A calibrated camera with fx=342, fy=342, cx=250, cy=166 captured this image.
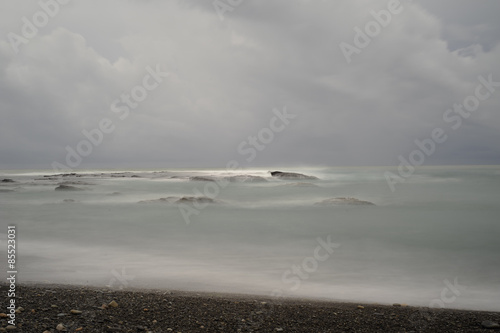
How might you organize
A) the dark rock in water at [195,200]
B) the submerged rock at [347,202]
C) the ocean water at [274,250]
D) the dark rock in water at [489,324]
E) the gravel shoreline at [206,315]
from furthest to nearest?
the submerged rock at [347,202] < the dark rock in water at [195,200] < the ocean water at [274,250] < the dark rock in water at [489,324] < the gravel shoreline at [206,315]

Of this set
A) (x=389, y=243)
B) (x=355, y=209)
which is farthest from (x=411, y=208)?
(x=389, y=243)

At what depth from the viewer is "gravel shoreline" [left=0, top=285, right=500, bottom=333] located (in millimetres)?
5309

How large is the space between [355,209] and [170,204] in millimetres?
14128

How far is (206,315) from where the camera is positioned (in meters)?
5.88

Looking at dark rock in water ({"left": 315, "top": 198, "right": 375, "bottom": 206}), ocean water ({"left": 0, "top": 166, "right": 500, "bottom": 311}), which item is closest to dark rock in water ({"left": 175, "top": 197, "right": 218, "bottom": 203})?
ocean water ({"left": 0, "top": 166, "right": 500, "bottom": 311})

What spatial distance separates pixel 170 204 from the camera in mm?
26922

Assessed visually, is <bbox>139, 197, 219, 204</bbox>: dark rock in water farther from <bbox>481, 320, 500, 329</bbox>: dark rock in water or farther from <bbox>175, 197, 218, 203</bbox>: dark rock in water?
<bbox>481, 320, 500, 329</bbox>: dark rock in water

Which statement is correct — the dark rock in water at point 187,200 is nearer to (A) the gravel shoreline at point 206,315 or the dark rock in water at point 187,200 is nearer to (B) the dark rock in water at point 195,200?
(B) the dark rock in water at point 195,200

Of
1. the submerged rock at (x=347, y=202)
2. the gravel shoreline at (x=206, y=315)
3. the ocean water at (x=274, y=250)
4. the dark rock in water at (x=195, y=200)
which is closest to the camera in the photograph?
the gravel shoreline at (x=206, y=315)

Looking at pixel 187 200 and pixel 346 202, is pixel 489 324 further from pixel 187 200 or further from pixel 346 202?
pixel 187 200

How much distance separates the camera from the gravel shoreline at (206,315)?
5.31 metres

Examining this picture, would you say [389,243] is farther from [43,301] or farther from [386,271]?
[43,301]

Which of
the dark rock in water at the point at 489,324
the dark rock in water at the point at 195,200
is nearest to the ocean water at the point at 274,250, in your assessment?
the dark rock in water at the point at 195,200

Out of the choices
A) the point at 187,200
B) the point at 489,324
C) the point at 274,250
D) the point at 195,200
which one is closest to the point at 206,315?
the point at 489,324
